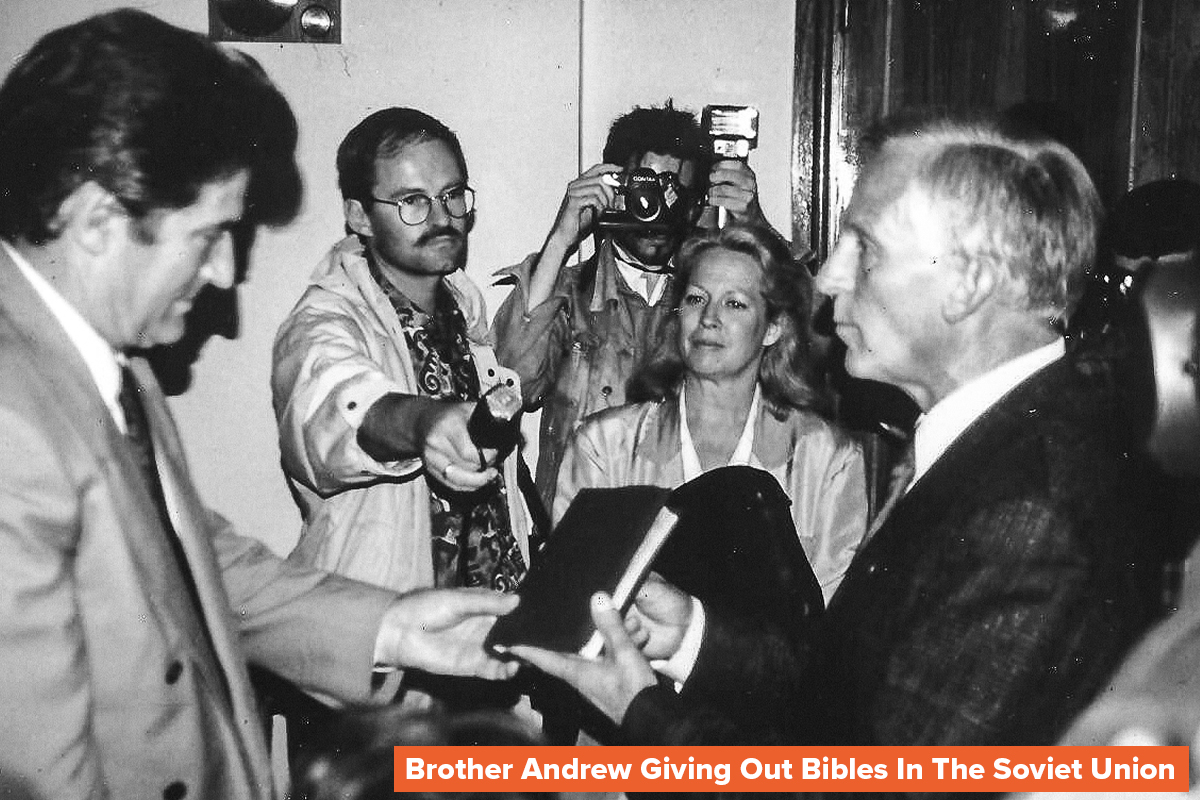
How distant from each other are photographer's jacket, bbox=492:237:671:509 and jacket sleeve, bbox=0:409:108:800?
70.2 inches

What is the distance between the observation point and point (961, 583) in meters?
1.12

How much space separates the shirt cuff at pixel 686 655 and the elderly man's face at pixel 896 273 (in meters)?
0.48

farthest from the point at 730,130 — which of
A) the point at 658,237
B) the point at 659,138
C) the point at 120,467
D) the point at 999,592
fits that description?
the point at 120,467

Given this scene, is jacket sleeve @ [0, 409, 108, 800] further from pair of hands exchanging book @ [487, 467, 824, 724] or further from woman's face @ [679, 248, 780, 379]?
woman's face @ [679, 248, 780, 379]

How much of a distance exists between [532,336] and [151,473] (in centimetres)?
158

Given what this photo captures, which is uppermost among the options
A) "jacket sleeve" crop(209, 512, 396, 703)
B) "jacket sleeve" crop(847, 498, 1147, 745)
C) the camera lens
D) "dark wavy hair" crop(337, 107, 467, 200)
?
"dark wavy hair" crop(337, 107, 467, 200)

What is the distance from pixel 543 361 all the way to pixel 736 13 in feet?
4.30

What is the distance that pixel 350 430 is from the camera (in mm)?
1883

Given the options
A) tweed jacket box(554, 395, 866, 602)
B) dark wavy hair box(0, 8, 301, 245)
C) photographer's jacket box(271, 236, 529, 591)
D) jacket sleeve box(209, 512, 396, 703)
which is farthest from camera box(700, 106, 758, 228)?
dark wavy hair box(0, 8, 301, 245)

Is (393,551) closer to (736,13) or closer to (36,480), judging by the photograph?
(36,480)

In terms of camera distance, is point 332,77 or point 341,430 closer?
point 341,430

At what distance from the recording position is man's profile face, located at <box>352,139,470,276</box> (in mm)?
2443

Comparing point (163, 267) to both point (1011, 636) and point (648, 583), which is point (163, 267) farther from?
point (1011, 636)

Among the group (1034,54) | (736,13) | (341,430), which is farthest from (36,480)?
(1034,54)
